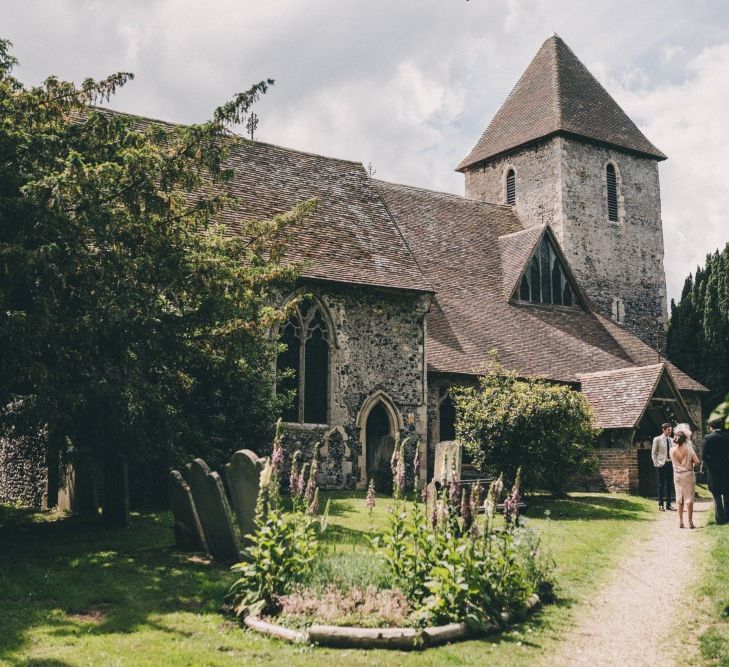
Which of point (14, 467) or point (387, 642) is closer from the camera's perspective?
point (387, 642)

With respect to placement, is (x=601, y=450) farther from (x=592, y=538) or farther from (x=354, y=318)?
(x=592, y=538)

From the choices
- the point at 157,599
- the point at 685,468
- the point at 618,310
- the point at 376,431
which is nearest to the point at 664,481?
the point at 685,468

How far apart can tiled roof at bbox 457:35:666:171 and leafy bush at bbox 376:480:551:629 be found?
78.8ft

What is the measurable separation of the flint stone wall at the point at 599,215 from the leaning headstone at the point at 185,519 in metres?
21.4

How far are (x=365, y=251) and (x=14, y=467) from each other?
9.13 metres

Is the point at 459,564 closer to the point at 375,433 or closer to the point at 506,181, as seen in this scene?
the point at 375,433

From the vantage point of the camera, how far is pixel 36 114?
1062 cm

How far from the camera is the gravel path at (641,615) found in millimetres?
6582

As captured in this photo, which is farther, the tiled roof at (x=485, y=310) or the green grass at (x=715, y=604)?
the tiled roof at (x=485, y=310)

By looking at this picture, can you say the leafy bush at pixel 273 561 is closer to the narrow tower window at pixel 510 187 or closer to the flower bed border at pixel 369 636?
the flower bed border at pixel 369 636

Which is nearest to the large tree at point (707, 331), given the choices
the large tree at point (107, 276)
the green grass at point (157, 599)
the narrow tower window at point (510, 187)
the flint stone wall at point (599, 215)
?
the flint stone wall at point (599, 215)

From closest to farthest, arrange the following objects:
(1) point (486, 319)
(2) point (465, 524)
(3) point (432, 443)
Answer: (2) point (465, 524) < (3) point (432, 443) < (1) point (486, 319)

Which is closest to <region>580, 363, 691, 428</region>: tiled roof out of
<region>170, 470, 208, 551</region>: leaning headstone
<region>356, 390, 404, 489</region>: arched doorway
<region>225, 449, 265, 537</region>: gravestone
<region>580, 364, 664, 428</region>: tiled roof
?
<region>580, 364, 664, 428</region>: tiled roof

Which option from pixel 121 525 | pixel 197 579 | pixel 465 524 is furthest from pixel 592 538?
pixel 121 525
